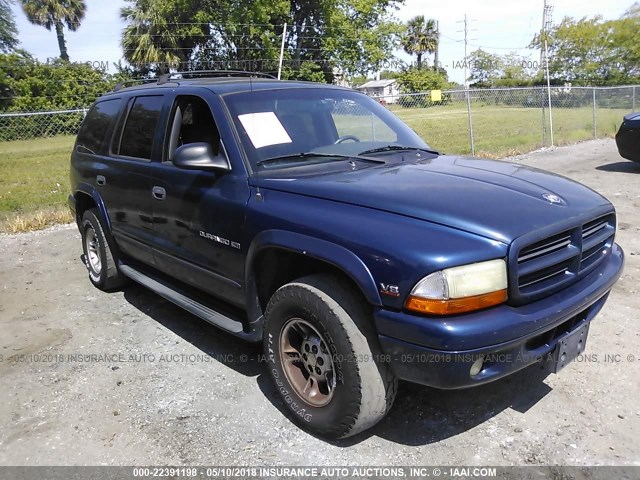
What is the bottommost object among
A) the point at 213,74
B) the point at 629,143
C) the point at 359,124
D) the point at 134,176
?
the point at 629,143

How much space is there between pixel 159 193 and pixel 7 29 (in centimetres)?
3636

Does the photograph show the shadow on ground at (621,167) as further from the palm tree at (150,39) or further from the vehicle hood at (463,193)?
the palm tree at (150,39)

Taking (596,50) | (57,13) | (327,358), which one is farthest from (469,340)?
(596,50)

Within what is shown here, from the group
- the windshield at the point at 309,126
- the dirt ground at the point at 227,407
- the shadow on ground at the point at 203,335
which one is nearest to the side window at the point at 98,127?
the shadow on ground at the point at 203,335

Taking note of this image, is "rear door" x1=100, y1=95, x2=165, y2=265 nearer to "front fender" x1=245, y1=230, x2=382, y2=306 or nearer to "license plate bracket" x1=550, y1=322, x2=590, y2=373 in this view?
"front fender" x1=245, y1=230, x2=382, y2=306

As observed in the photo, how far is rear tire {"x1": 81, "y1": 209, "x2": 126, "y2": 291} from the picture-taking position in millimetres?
4820

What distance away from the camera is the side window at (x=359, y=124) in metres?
3.74

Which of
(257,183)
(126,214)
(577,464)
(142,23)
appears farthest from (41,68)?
(577,464)

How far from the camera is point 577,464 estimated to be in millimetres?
2537

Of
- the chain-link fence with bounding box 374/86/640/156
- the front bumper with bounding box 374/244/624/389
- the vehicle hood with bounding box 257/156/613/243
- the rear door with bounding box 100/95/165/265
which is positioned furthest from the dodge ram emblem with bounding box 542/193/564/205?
the chain-link fence with bounding box 374/86/640/156

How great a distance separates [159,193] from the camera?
372 cm

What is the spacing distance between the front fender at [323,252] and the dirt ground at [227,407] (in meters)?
0.93

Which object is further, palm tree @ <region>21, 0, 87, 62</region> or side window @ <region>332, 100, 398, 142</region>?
palm tree @ <region>21, 0, 87, 62</region>

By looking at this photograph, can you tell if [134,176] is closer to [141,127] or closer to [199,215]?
[141,127]
